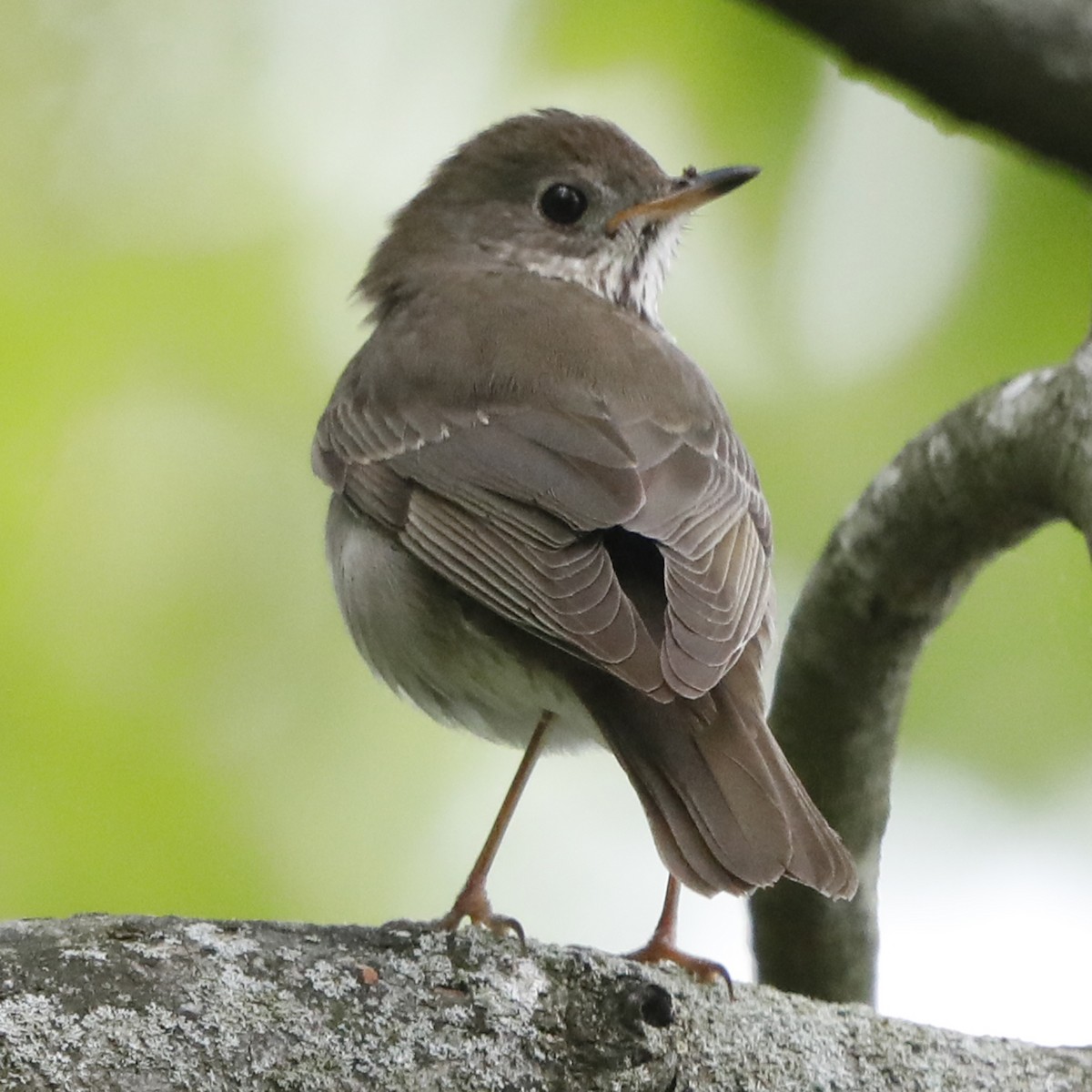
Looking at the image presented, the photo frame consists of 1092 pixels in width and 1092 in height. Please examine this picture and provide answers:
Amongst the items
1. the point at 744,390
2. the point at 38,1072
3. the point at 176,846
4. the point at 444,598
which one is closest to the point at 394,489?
the point at 444,598

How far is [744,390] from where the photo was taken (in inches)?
246

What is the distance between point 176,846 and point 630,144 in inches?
108

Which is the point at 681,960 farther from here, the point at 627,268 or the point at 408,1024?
the point at 627,268

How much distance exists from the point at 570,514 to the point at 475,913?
0.95 m

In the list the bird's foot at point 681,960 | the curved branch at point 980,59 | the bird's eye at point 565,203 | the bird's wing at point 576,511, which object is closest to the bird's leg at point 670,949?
the bird's foot at point 681,960

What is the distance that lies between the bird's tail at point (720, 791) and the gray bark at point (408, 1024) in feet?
1.09

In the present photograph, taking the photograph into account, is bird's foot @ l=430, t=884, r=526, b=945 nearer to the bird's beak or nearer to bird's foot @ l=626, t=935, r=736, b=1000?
bird's foot @ l=626, t=935, r=736, b=1000

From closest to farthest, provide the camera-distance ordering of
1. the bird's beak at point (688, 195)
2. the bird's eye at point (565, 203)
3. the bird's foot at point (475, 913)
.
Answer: the bird's foot at point (475, 913) < the bird's beak at point (688, 195) < the bird's eye at point (565, 203)

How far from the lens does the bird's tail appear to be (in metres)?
3.47

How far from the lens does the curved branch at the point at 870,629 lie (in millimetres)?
4250

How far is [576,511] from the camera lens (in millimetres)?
4180

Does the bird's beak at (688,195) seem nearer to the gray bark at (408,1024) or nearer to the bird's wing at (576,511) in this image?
the bird's wing at (576,511)

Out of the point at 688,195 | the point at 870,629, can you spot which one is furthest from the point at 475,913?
the point at 688,195

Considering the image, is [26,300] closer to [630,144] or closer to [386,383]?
[386,383]
